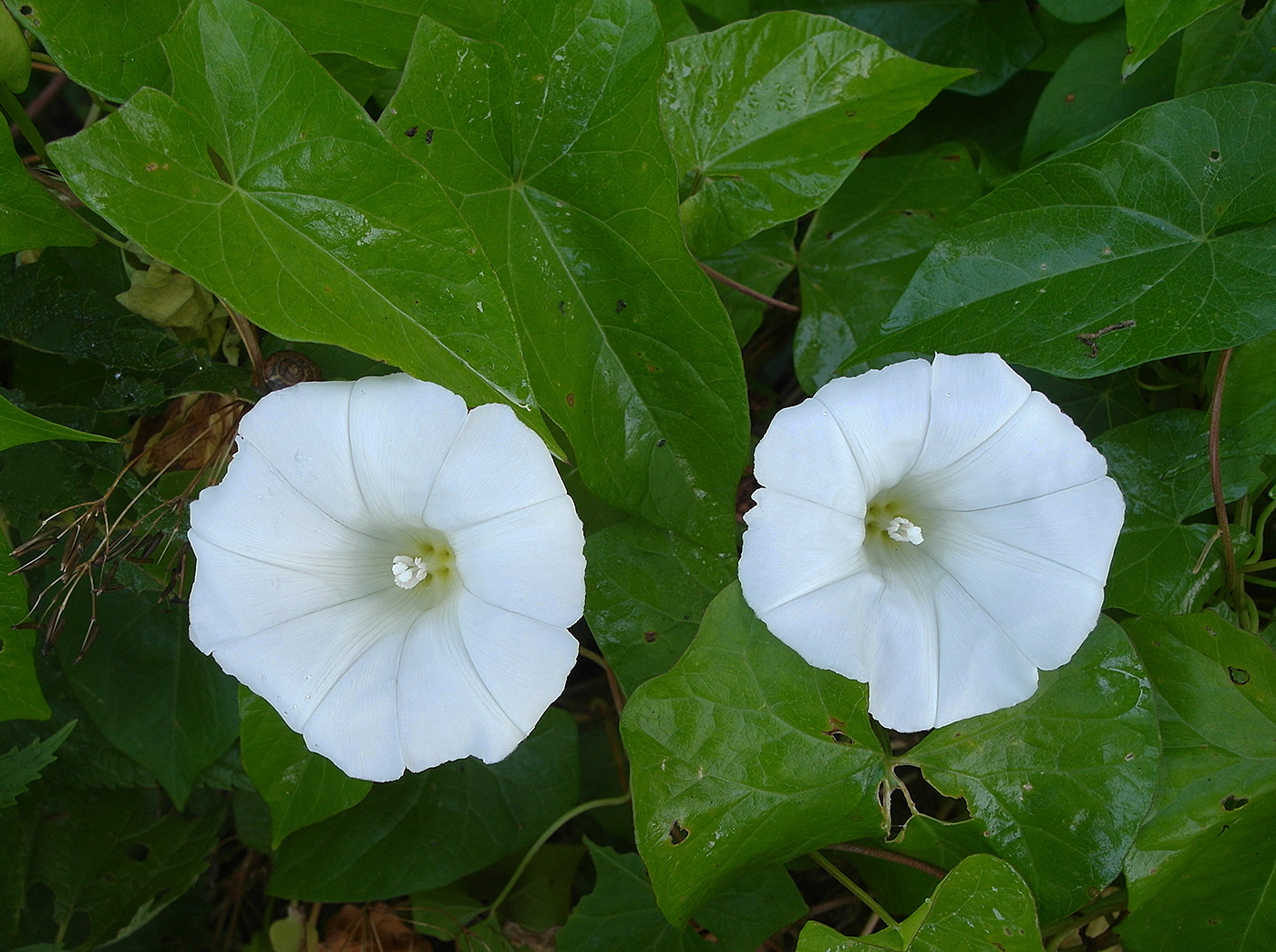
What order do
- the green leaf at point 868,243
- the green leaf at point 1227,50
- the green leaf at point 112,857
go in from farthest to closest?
the green leaf at point 112,857, the green leaf at point 868,243, the green leaf at point 1227,50

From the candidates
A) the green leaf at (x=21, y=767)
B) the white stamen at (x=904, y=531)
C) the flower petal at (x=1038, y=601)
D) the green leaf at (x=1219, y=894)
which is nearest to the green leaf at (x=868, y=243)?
the white stamen at (x=904, y=531)

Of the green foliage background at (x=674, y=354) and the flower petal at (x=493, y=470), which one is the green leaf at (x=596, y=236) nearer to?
the green foliage background at (x=674, y=354)

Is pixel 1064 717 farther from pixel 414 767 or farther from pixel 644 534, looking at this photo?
pixel 414 767

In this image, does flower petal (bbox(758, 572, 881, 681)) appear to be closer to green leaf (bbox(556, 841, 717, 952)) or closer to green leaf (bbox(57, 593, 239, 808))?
green leaf (bbox(556, 841, 717, 952))

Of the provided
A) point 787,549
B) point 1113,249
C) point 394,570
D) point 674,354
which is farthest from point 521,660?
point 1113,249

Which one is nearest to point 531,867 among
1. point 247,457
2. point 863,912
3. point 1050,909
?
point 863,912

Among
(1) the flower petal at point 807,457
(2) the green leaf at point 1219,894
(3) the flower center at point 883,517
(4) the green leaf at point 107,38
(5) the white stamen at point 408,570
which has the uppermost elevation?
(4) the green leaf at point 107,38
